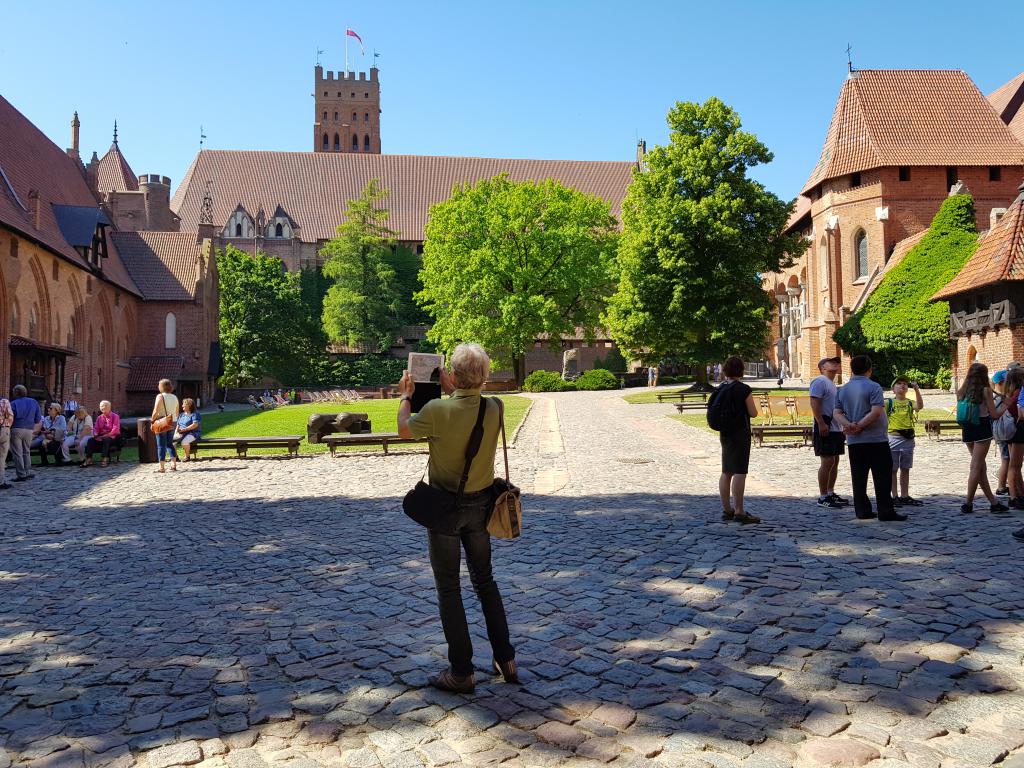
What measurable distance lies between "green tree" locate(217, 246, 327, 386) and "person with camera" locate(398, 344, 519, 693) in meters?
53.8

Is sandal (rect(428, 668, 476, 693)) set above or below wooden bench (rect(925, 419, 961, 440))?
below

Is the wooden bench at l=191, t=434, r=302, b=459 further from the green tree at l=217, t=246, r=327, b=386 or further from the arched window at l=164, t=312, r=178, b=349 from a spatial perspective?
the green tree at l=217, t=246, r=327, b=386

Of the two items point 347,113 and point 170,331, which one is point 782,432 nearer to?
point 170,331

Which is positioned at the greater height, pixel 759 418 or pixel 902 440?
pixel 902 440

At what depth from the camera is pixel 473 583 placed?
166 inches

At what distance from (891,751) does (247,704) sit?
292 cm

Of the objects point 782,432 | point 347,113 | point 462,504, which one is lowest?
point 782,432

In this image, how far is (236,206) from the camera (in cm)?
7506

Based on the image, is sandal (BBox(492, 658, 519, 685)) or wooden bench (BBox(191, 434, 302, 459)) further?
wooden bench (BBox(191, 434, 302, 459))

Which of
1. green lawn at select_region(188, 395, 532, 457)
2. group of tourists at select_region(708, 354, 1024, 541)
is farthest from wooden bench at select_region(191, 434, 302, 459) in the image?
group of tourists at select_region(708, 354, 1024, 541)

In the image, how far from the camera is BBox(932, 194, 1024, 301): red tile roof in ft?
95.8

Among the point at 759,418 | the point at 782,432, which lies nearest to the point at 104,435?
the point at 782,432

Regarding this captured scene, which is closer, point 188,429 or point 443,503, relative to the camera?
point 443,503

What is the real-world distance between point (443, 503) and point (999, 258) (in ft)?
105
